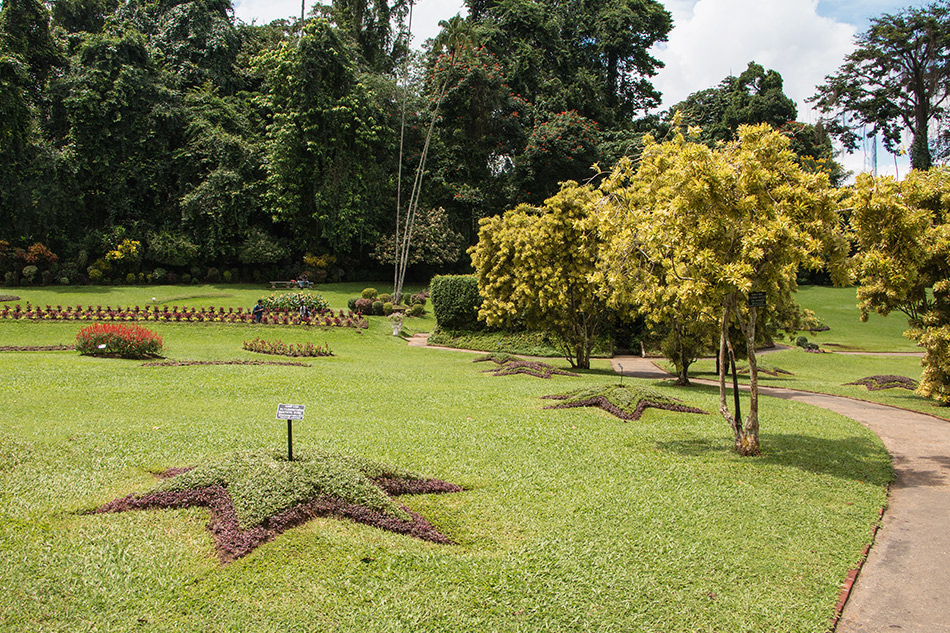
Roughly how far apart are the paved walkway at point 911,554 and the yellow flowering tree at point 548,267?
9631 mm

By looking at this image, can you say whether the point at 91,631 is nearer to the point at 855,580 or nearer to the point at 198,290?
the point at 855,580

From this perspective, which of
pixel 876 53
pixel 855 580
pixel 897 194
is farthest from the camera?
pixel 876 53

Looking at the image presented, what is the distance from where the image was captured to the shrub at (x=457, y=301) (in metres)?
26.2

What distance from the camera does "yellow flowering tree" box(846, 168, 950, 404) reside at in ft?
25.2

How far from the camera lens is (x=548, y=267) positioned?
61.7 ft

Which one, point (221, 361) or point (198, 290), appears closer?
point (221, 361)

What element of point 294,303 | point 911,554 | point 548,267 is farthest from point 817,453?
point 294,303

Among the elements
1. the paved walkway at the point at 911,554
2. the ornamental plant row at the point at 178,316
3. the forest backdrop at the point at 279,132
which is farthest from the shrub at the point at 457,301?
the paved walkway at the point at 911,554

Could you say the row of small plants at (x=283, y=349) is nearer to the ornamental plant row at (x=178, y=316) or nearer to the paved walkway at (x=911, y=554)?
the ornamental plant row at (x=178, y=316)

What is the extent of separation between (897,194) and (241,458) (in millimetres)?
8183

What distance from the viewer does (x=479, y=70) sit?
42531 millimetres

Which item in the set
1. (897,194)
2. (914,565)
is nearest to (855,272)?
(897,194)

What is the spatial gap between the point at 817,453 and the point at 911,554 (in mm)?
3537

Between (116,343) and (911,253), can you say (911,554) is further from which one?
(116,343)
